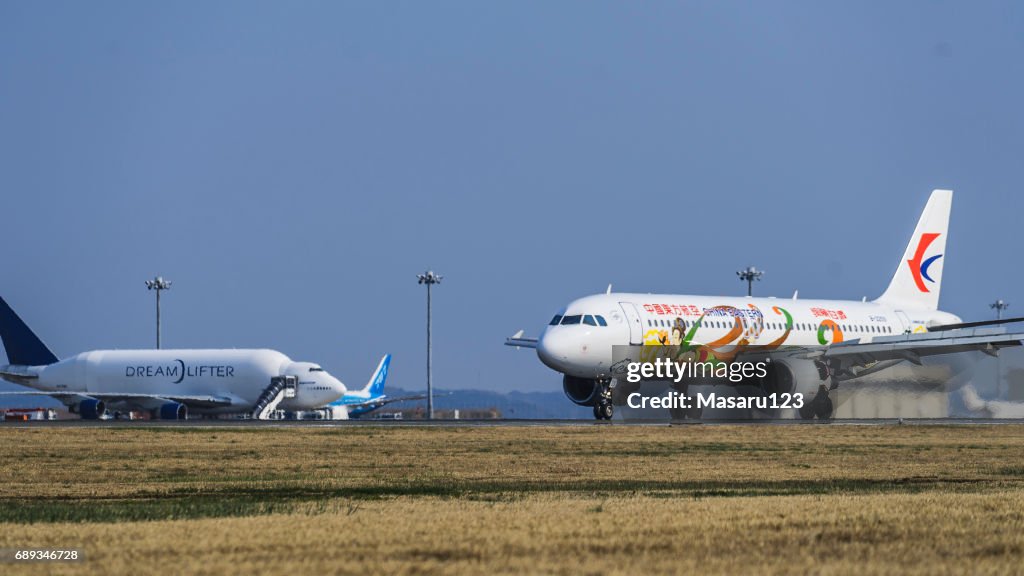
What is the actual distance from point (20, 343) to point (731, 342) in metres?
50.7

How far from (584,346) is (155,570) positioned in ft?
129

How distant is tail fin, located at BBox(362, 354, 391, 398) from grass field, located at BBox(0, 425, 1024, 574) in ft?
214

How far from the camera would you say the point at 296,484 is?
2639 cm

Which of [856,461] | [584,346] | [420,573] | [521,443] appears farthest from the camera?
[584,346]

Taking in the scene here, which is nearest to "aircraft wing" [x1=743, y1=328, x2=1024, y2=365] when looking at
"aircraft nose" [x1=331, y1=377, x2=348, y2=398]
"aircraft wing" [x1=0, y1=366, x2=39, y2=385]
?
"aircraft nose" [x1=331, y1=377, x2=348, y2=398]

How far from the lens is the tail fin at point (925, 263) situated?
6850 centimetres

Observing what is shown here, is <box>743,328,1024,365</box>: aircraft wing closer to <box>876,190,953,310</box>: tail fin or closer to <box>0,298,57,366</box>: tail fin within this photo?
<box>876,190,953,310</box>: tail fin

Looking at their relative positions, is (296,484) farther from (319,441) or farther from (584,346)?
(584,346)

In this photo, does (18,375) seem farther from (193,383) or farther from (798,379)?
(798,379)

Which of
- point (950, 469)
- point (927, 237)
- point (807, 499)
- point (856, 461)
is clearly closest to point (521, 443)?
point (856, 461)

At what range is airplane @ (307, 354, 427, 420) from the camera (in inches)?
4026

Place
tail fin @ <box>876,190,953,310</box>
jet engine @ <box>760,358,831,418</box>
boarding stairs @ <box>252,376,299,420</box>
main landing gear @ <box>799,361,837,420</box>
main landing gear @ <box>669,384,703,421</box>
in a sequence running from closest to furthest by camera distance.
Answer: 1. main landing gear @ <box>799,361,837,420</box>
2. jet engine @ <box>760,358,831,418</box>
3. main landing gear @ <box>669,384,703,421</box>
4. tail fin @ <box>876,190,953,310</box>
5. boarding stairs @ <box>252,376,299,420</box>

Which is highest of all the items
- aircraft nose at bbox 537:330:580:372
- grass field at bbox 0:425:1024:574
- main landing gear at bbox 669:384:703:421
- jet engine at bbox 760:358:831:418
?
aircraft nose at bbox 537:330:580:372

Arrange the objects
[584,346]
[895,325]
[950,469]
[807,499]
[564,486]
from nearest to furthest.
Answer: [807,499]
[564,486]
[950,469]
[584,346]
[895,325]
